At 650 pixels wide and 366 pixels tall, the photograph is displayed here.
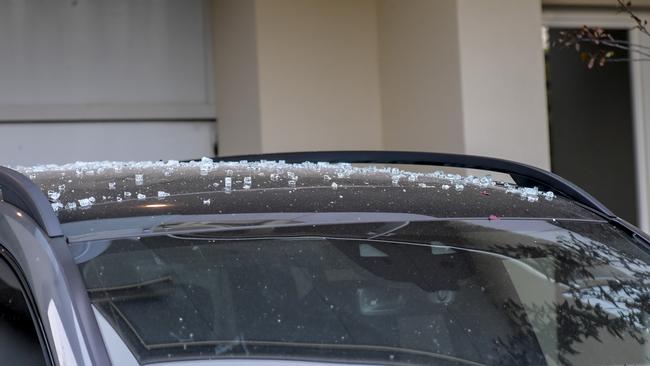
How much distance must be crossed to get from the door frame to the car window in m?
4.75

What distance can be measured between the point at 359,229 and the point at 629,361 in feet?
2.76

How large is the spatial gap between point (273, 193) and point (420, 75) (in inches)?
140

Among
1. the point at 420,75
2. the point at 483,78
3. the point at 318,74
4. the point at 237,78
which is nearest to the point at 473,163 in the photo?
the point at 483,78

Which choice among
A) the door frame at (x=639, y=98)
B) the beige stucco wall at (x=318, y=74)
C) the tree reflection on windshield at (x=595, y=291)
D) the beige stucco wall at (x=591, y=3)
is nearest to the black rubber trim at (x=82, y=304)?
the tree reflection on windshield at (x=595, y=291)

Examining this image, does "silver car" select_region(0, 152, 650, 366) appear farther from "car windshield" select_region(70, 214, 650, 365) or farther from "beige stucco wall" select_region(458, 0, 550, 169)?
"beige stucco wall" select_region(458, 0, 550, 169)

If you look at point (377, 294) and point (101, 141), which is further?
point (101, 141)

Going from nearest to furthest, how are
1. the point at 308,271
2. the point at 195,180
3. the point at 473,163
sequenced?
the point at 308,271
the point at 195,180
the point at 473,163

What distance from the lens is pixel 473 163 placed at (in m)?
2.67

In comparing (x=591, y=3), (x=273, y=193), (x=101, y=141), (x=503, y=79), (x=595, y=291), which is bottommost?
(x=595, y=291)

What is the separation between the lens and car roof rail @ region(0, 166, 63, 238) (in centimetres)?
169

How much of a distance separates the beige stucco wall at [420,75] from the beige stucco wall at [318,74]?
0.13 metres

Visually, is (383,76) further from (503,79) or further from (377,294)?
(377,294)

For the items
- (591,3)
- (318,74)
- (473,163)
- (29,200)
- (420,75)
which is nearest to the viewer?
(29,200)

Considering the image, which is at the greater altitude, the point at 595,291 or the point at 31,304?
the point at 31,304
